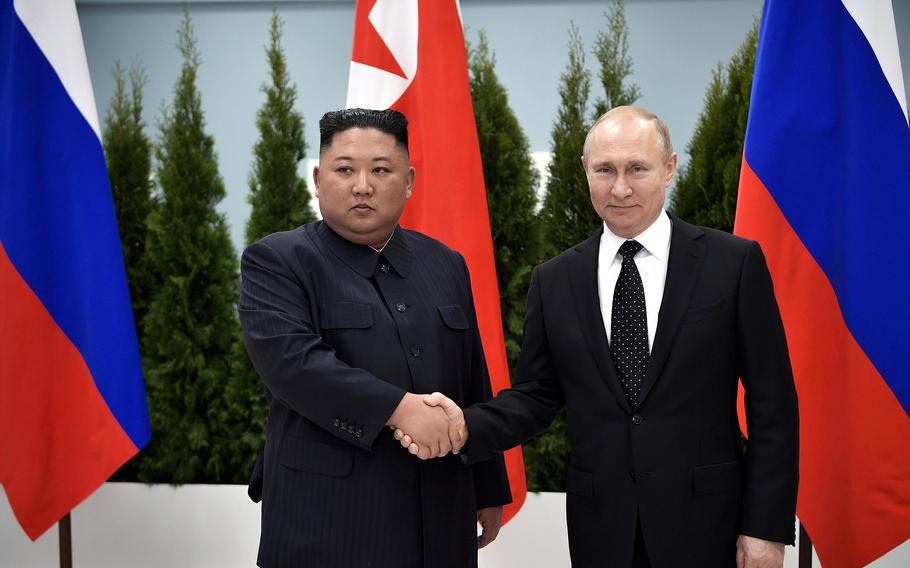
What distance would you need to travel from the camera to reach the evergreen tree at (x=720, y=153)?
142 inches

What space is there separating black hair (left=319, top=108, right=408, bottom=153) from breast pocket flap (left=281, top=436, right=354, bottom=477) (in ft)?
2.32

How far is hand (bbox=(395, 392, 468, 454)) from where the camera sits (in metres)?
1.79

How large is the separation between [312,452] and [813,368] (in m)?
1.65

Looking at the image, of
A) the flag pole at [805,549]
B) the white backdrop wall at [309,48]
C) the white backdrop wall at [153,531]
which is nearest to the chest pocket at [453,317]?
the flag pole at [805,549]

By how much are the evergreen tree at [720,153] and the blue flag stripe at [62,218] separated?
96.8 inches

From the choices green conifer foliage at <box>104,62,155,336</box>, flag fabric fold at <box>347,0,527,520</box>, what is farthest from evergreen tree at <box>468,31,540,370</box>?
green conifer foliage at <box>104,62,155,336</box>

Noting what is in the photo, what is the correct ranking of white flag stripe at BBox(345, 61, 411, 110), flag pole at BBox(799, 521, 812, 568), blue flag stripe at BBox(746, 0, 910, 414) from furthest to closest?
white flag stripe at BBox(345, 61, 411, 110) < flag pole at BBox(799, 521, 812, 568) < blue flag stripe at BBox(746, 0, 910, 414)

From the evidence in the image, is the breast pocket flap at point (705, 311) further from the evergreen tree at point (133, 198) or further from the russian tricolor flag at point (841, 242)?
the evergreen tree at point (133, 198)

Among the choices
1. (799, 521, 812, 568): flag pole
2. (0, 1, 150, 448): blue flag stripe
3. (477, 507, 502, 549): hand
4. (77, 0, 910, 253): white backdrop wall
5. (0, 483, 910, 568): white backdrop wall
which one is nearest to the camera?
(477, 507, 502, 549): hand

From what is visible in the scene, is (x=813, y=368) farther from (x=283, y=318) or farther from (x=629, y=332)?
(x=283, y=318)

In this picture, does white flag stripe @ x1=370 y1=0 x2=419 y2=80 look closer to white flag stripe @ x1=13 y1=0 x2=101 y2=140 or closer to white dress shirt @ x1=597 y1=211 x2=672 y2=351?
white flag stripe @ x1=13 y1=0 x2=101 y2=140

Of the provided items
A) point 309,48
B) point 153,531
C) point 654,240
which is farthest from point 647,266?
point 309,48

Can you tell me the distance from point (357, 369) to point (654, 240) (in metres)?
0.77

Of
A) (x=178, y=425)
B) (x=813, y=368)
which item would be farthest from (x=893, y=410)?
(x=178, y=425)
